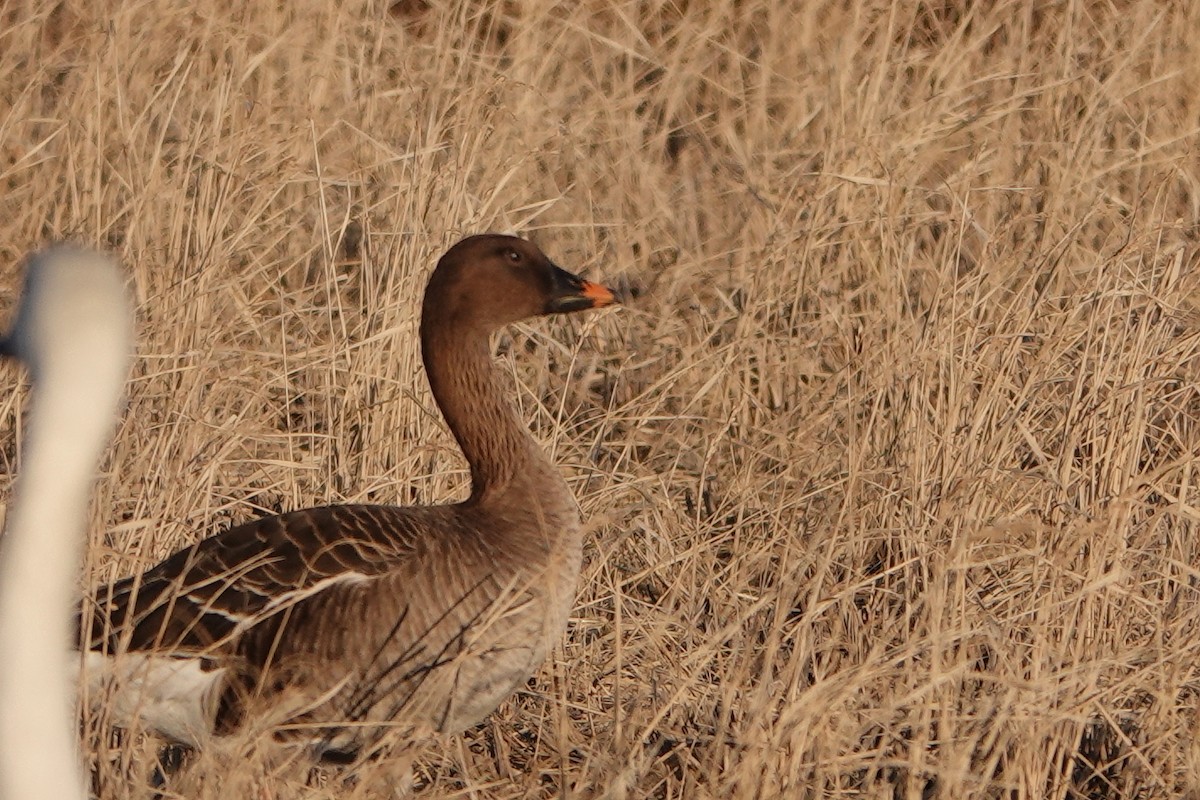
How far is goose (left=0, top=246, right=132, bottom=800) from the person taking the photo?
207 centimetres

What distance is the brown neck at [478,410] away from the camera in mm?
4316

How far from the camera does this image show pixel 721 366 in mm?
5336

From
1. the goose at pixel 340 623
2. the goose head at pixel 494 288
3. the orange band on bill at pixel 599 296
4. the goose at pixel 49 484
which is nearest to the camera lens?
the goose at pixel 49 484

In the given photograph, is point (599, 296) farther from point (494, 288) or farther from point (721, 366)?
point (721, 366)

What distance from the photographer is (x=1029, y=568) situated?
418 centimetres

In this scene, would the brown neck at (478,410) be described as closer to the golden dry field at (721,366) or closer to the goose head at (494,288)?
the goose head at (494,288)

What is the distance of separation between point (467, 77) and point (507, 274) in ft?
5.85

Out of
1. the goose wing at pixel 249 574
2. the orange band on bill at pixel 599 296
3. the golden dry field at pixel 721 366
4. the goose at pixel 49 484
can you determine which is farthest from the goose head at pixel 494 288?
the goose at pixel 49 484

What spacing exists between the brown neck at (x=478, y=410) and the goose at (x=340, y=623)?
0.22 meters

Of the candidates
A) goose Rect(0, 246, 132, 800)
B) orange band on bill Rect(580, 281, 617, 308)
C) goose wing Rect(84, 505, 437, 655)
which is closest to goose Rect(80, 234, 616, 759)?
goose wing Rect(84, 505, 437, 655)

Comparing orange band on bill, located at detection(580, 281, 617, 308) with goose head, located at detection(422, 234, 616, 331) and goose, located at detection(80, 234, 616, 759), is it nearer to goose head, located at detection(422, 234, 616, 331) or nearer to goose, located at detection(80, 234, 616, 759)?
goose head, located at detection(422, 234, 616, 331)

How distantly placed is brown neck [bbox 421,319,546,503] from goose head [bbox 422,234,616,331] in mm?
40

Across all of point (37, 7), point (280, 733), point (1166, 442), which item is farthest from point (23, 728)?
point (37, 7)

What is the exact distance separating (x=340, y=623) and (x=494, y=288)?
0.98m
